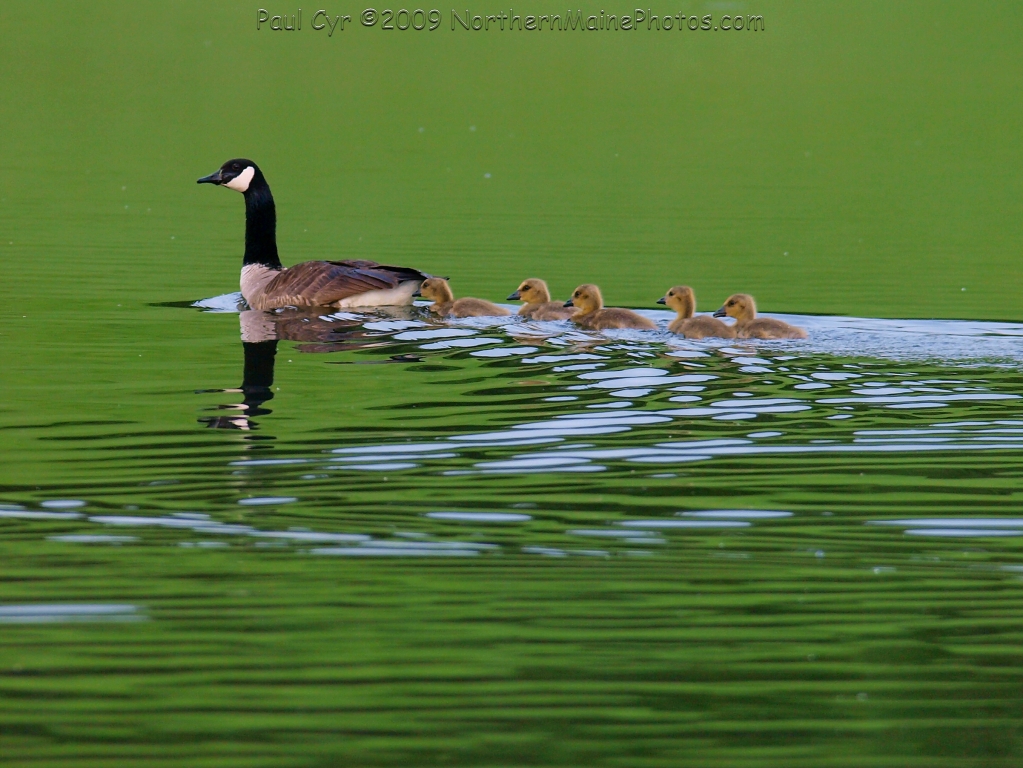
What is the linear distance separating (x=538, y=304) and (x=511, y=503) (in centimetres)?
829

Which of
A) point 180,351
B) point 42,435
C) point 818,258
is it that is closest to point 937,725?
point 42,435

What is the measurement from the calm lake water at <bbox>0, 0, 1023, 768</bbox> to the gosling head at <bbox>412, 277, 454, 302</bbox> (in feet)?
1.46

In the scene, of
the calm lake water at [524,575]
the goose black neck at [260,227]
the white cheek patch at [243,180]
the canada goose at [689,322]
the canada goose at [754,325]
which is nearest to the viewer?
the calm lake water at [524,575]

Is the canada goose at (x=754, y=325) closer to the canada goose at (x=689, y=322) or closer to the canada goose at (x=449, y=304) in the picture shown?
the canada goose at (x=689, y=322)

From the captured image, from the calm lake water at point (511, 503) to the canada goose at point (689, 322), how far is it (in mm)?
385

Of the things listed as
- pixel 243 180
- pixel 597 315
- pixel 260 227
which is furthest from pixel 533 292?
pixel 243 180

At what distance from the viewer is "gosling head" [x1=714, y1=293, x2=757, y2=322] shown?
15750 millimetres

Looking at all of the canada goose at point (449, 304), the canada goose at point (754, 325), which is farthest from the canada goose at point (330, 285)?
the canada goose at point (754, 325)

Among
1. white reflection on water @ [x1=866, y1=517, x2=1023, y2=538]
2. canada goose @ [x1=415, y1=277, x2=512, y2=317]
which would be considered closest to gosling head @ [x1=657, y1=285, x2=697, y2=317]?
canada goose @ [x1=415, y1=277, x2=512, y2=317]

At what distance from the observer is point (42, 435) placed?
1077 centimetres

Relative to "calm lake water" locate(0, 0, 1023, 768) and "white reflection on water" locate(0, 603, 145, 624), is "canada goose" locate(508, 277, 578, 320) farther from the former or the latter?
"white reflection on water" locate(0, 603, 145, 624)

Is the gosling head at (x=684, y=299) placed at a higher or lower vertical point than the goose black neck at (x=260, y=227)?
lower

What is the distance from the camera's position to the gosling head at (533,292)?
55.5 ft

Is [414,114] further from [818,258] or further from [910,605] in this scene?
[910,605]
